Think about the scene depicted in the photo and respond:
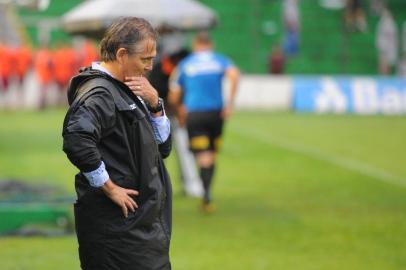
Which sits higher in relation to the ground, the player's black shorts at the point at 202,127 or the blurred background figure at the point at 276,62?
the player's black shorts at the point at 202,127

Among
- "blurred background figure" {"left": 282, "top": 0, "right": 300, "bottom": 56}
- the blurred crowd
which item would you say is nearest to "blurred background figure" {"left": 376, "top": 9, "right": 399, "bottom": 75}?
"blurred background figure" {"left": 282, "top": 0, "right": 300, "bottom": 56}

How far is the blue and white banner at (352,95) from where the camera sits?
34.7 meters

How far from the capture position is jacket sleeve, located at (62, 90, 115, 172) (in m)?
5.69

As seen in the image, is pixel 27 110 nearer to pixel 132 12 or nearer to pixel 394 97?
pixel 394 97

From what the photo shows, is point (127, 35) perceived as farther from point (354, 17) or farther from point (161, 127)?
point (354, 17)

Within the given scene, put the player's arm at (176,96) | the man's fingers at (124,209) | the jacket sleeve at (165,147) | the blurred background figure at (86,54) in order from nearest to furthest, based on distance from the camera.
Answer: the man's fingers at (124,209) < the jacket sleeve at (165,147) < the player's arm at (176,96) < the blurred background figure at (86,54)

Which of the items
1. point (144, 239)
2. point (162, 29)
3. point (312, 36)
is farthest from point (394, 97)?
point (144, 239)

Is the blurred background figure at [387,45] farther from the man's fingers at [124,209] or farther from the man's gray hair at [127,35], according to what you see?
the man's fingers at [124,209]

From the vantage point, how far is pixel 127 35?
5.85 meters

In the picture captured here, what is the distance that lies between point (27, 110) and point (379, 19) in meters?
15.5

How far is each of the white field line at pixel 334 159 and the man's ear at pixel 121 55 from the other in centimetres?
1165

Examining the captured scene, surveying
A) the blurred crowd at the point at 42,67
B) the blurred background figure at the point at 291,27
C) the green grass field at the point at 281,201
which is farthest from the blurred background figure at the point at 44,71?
the blurred background figure at the point at 291,27

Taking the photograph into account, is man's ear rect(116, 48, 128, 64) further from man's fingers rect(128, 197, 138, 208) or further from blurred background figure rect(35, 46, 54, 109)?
blurred background figure rect(35, 46, 54, 109)

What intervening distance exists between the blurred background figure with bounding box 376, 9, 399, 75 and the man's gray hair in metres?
35.5
